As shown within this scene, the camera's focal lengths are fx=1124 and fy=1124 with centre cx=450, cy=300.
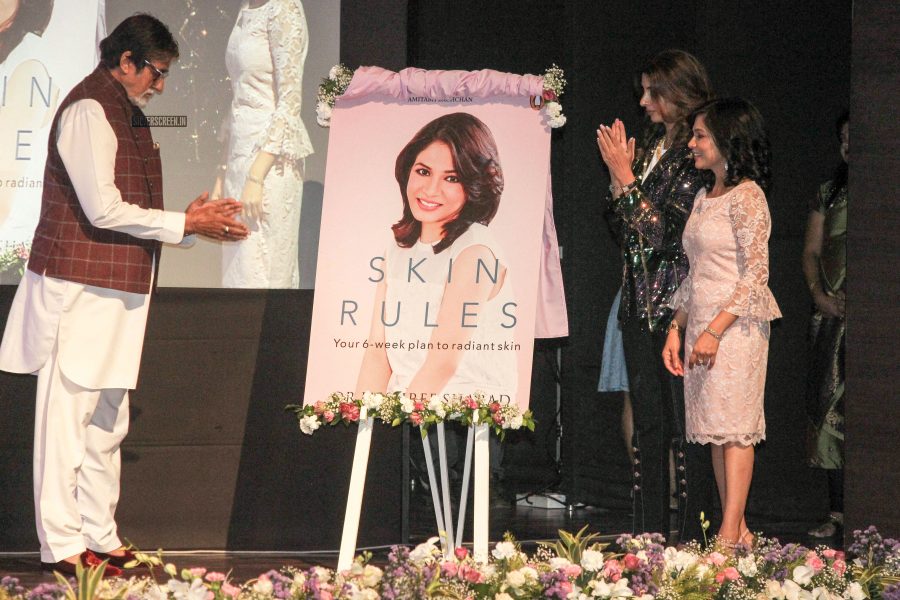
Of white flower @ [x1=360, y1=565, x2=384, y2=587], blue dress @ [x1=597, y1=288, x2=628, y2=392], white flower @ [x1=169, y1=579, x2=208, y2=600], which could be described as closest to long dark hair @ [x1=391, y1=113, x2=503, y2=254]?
blue dress @ [x1=597, y1=288, x2=628, y2=392]

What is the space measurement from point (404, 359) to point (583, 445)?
1937 millimetres

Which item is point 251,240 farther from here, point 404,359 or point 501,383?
point 501,383

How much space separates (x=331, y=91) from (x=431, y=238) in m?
0.63

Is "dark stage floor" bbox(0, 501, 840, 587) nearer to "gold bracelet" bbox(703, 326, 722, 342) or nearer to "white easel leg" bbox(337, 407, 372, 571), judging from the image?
"white easel leg" bbox(337, 407, 372, 571)

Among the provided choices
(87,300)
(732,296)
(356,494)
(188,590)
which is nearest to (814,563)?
(188,590)

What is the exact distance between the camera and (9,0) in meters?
4.07

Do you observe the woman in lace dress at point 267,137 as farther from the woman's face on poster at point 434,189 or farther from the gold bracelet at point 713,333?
the gold bracelet at point 713,333

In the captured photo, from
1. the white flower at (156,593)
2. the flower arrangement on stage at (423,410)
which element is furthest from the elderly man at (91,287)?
the white flower at (156,593)

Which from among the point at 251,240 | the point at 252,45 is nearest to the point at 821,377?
the point at 251,240

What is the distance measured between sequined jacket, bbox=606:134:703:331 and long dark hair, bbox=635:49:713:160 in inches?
3.8

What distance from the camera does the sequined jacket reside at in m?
3.47

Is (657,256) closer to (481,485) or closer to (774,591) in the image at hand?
(481,485)

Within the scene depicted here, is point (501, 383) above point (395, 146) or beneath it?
beneath

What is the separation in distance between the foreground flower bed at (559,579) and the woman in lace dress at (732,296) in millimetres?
1019
